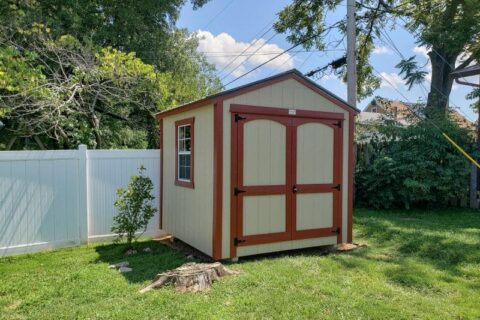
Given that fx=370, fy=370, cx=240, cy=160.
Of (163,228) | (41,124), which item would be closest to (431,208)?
(163,228)

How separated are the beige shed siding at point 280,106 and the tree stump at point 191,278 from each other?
0.68 meters

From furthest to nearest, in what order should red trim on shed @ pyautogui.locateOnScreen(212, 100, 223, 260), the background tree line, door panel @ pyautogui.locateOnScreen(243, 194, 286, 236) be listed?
1. the background tree line
2. door panel @ pyautogui.locateOnScreen(243, 194, 286, 236)
3. red trim on shed @ pyautogui.locateOnScreen(212, 100, 223, 260)

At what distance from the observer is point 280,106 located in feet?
17.1

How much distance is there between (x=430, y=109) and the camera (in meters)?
10.1

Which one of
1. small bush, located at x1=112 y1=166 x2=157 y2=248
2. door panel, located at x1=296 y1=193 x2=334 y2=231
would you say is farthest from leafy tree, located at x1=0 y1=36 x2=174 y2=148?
door panel, located at x1=296 y1=193 x2=334 y2=231

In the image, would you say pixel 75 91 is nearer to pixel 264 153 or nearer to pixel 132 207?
pixel 132 207

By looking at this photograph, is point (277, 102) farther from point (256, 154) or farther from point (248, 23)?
point (248, 23)

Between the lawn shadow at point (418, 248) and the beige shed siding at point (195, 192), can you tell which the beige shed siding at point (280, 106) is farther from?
the lawn shadow at point (418, 248)

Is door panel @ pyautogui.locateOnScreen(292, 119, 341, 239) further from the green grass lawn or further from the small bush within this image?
the small bush

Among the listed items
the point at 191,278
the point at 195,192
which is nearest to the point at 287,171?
the point at 195,192

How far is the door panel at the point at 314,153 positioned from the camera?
5391 mm

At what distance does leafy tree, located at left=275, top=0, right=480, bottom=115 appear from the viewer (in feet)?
31.4

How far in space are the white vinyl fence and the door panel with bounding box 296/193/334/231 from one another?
300 centimetres

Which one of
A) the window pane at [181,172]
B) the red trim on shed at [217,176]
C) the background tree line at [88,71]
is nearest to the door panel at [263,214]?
the red trim on shed at [217,176]
